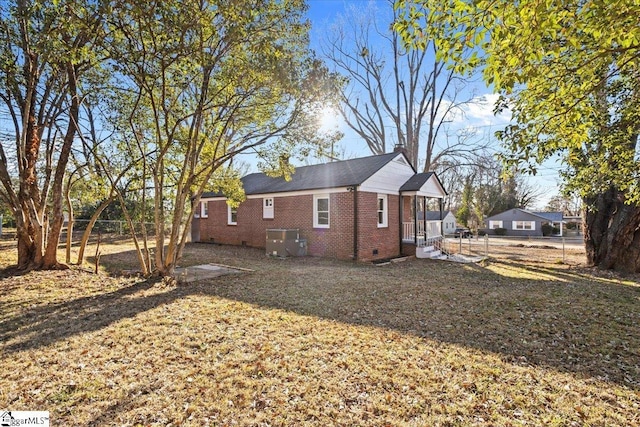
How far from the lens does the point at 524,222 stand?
133 ft

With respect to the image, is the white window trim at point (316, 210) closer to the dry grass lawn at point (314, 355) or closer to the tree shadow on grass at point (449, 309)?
the tree shadow on grass at point (449, 309)

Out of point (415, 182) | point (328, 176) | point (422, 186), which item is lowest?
point (422, 186)

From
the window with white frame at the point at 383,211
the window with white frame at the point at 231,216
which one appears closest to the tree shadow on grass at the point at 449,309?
the window with white frame at the point at 383,211

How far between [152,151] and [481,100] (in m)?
24.0

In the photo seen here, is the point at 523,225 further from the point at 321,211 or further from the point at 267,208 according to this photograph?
the point at 267,208

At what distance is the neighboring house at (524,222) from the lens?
39.8 m

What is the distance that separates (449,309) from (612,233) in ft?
30.6

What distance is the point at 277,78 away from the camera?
22.4 ft

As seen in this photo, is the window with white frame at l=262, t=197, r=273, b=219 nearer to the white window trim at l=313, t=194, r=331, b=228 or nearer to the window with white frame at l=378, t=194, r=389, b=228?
the white window trim at l=313, t=194, r=331, b=228

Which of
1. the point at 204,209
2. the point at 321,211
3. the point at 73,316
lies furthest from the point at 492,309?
the point at 204,209

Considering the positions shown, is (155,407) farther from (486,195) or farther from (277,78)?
(486,195)

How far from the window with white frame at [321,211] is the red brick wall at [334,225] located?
0.19 m

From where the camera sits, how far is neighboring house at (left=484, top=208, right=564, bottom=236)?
1566 inches

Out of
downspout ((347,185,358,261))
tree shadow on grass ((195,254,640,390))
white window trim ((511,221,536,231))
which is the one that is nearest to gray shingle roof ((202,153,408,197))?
downspout ((347,185,358,261))
